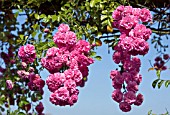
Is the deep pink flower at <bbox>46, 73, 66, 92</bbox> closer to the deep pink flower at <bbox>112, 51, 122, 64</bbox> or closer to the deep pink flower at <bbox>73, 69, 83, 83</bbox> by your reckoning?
the deep pink flower at <bbox>73, 69, 83, 83</bbox>

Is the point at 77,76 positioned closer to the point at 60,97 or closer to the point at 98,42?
the point at 60,97

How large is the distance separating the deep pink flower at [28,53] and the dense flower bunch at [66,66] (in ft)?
0.96

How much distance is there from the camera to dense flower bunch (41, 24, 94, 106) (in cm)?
223

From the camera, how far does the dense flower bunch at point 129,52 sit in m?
2.28

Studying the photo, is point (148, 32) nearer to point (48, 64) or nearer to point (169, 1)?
point (48, 64)

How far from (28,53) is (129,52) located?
0.62 metres

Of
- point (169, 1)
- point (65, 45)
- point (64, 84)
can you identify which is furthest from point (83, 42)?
point (169, 1)

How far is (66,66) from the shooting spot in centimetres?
232

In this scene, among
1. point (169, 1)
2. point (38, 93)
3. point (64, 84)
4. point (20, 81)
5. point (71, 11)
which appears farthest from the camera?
point (20, 81)

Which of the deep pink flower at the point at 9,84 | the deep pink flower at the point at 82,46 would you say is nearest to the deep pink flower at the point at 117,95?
the deep pink flower at the point at 82,46

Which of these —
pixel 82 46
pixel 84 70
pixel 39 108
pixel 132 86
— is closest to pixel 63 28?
pixel 82 46

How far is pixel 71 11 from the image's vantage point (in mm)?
2771

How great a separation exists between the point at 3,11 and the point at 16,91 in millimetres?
688

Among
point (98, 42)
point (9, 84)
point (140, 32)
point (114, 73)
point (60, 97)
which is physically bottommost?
point (60, 97)
